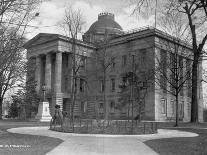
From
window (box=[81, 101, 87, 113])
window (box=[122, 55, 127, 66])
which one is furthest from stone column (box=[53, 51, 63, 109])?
window (box=[122, 55, 127, 66])

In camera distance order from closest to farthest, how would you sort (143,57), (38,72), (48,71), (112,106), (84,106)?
1. (143,57)
2. (112,106)
3. (48,71)
4. (84,106)
5. (38,72)

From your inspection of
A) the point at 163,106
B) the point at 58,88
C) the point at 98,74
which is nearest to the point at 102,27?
the point at 98,74

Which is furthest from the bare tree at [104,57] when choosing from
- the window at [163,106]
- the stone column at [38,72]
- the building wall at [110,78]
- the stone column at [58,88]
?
the stone column at [38,72]

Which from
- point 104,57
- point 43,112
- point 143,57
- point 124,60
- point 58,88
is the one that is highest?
point 124,60

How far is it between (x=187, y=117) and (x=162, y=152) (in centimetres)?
5542

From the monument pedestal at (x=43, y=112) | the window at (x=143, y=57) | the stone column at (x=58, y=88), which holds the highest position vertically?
the window at (x=143, y=57)

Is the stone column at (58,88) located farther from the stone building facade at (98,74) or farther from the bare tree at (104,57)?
the bare tree at (104,57)

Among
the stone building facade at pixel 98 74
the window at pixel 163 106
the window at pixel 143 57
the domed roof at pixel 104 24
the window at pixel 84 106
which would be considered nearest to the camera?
the window at pixel 143 57

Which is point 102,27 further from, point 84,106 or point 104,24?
point 84,106

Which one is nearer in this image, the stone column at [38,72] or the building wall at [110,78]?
the building wall at [110,78]

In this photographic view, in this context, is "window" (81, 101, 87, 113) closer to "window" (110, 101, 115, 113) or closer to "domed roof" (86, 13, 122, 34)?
"window" (110, 101, 115, 113)

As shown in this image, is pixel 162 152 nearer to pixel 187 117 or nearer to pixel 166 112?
pixel 166 112

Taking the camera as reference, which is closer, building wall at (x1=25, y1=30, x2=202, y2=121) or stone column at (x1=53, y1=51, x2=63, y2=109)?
building wall at (x1=25, y1=30, x2=202, y2=121)

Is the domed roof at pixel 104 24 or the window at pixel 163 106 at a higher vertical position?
the domed roof at pixel 104 24
